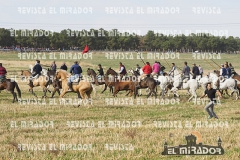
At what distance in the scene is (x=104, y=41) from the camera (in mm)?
144625

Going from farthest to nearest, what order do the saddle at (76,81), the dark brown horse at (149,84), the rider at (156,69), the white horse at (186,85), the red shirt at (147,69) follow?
the rider at (156,69)
the red shirt at (147,69)
the dark brown horse at (149,84)
the white horse at (186,85)
the saddle at (76,81)

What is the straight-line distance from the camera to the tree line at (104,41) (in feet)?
447

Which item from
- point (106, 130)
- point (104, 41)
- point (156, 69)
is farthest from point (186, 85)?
point (104, 41)

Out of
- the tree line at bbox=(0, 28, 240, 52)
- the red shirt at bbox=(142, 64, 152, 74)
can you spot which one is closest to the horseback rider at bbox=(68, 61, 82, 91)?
the red shirt at bbox=(142, 64, 152, 74)

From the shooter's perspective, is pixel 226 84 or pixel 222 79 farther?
pixel 222 79

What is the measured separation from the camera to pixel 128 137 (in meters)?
11.6

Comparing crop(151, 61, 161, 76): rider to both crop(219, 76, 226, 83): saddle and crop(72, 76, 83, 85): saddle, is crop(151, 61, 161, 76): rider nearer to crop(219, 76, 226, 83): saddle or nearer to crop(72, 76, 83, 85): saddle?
crop(219, 76, 226, 83): saddle

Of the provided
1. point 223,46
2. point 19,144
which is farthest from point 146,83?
point 223,46

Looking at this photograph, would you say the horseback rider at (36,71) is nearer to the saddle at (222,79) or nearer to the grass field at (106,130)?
the grass field at (106,130)

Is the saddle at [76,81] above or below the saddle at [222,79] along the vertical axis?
above

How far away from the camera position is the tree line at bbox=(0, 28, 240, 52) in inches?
5359

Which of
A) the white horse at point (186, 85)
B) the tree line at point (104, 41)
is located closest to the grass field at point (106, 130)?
the white horse at point (186, 85)

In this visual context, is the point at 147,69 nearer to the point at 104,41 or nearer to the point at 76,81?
the point at 76,81

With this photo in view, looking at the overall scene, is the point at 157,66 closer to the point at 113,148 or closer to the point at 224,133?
the point at 224,133
